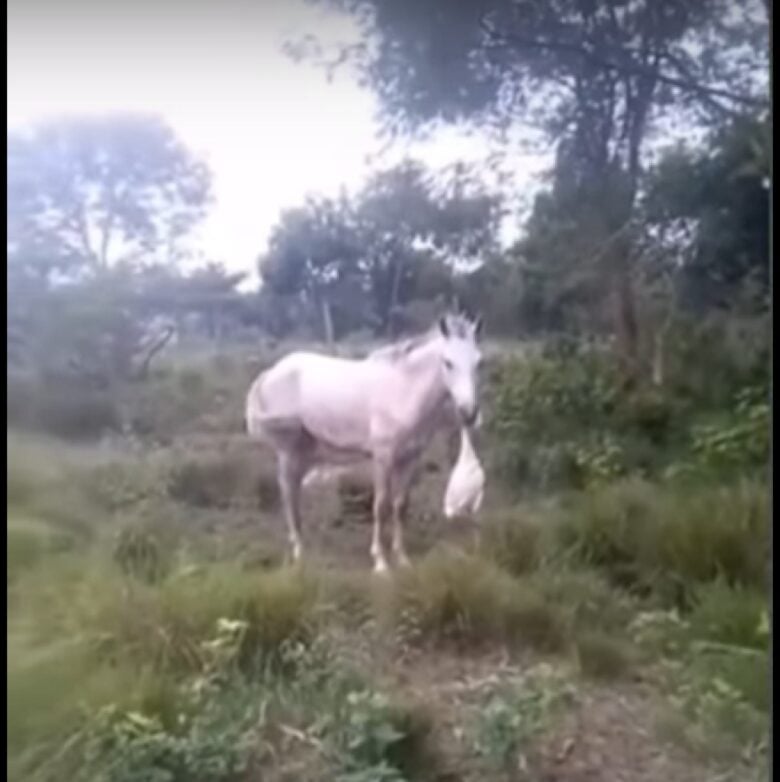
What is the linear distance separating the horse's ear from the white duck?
14 centimetres

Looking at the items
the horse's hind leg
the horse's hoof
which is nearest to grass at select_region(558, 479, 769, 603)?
the horse's hoof

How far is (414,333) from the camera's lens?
1.55 metres

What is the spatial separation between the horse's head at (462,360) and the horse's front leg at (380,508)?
12 centimetres

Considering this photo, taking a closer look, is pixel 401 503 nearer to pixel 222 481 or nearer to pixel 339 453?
pixel 339 453

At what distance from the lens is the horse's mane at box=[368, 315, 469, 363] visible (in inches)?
60.9

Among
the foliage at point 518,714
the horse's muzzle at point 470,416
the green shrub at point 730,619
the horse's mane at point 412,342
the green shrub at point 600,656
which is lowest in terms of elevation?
the foliage at point 518,714

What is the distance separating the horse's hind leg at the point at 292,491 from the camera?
1.52 m

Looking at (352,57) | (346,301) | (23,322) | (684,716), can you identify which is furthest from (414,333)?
(684,716)

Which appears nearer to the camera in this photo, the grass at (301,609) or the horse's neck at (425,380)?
the grass at (301,609)

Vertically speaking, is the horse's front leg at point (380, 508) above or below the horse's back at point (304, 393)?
below

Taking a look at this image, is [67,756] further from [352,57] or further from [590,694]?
[352,57]

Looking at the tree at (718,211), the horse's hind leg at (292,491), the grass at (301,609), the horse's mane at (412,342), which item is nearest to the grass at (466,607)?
the grass at (301,609)

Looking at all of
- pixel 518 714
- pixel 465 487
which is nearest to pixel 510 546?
pixel 465 487

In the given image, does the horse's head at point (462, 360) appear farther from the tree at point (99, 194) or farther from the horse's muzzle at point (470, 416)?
the tree at point (99, 194)
